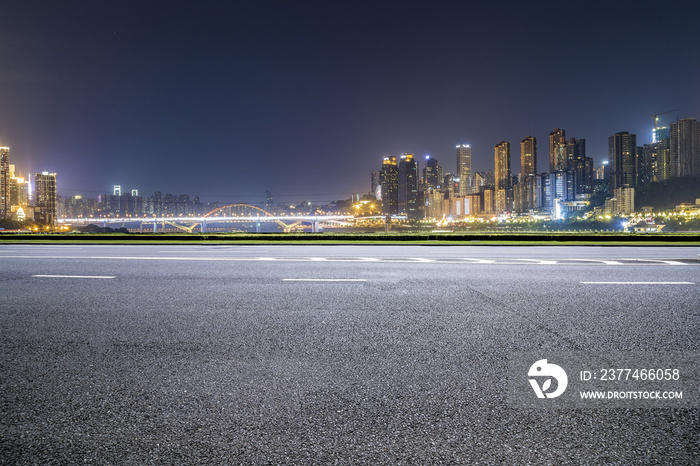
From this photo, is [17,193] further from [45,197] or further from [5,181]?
[45,197]

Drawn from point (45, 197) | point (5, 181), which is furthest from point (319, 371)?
point (5, 181)

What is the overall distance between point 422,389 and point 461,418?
51 cm

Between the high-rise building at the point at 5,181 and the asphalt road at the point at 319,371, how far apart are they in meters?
181


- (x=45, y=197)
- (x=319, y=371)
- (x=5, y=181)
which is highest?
(x=5, y=181)

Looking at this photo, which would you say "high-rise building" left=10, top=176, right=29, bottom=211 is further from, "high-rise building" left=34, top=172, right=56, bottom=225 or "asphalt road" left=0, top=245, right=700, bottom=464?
"asphalt road" left=0, top=245, right=700, bottom=464

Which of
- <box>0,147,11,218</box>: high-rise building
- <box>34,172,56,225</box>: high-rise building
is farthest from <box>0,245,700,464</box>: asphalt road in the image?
<box>0,147,11,218</box>: high-rise building

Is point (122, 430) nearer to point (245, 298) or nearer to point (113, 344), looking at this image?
point (113, 344)

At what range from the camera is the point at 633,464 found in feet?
7.50

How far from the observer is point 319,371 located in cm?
364

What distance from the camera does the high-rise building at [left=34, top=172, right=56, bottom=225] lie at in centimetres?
12885

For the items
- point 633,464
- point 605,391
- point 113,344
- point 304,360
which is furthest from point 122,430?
point 605,391

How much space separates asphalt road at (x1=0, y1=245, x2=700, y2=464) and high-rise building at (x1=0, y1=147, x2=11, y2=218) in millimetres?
180824

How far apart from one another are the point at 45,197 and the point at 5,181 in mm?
22574

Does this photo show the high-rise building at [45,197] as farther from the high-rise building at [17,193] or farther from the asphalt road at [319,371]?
the asphalt road at [319,371]
